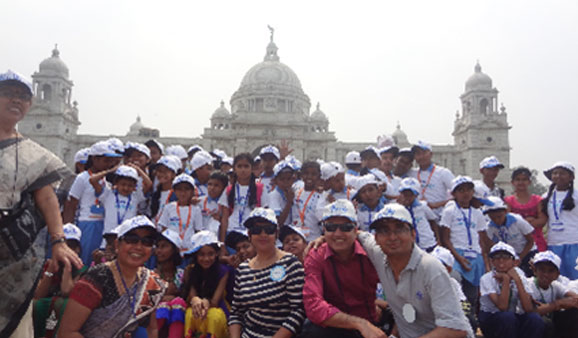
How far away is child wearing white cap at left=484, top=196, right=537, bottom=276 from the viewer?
22.8 ft

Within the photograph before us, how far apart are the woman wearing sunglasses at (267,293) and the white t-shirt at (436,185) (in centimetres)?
432

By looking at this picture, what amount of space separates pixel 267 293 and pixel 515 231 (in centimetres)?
476

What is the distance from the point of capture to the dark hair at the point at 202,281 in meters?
5.08

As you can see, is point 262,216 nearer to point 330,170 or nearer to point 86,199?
point 330,170

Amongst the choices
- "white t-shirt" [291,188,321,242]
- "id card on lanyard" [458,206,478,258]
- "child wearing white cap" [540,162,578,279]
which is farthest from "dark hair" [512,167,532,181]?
"white t-shirt" [291,188,321,242]

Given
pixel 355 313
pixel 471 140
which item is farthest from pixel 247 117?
pixel 355 313

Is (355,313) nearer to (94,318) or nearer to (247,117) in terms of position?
(94,318)

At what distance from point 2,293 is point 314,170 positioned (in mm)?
4567

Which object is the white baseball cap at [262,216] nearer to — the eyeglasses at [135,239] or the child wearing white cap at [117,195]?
the eyeglasses at [135,239]

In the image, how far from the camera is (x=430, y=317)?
368cm

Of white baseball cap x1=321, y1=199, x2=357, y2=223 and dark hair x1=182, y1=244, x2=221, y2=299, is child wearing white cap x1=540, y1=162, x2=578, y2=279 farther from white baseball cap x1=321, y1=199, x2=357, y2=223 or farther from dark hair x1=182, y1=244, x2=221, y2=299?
dark hair x1=182, y1=244, x2=221, y2=299

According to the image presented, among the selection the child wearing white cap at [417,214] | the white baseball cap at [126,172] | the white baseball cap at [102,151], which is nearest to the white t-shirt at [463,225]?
the child wearing white cap at [417,214]

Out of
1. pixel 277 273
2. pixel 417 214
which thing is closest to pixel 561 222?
pixel 417 214

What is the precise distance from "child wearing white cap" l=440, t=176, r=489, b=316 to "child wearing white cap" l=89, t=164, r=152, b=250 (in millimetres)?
4731
